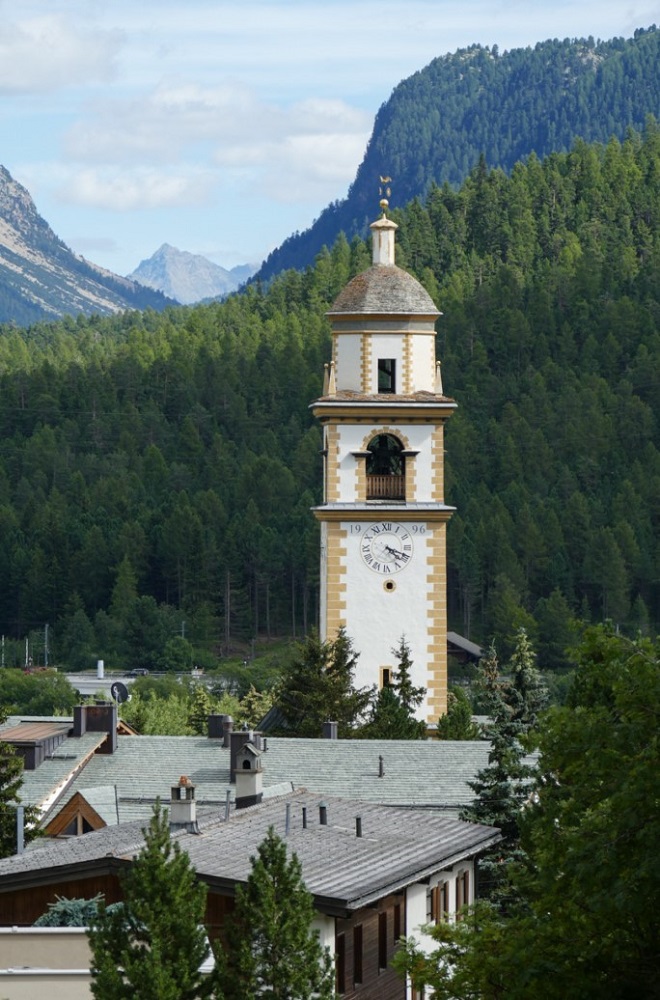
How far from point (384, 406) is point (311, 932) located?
39.2 metres

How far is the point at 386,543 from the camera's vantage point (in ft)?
242

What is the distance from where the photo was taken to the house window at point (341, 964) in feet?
129

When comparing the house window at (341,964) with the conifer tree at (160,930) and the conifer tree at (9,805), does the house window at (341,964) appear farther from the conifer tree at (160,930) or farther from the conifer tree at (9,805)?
the conifer tree at (9,805)

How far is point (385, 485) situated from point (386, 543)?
1564mm

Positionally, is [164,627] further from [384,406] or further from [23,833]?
[23,833]

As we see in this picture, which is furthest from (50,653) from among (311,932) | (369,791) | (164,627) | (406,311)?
(311,932)

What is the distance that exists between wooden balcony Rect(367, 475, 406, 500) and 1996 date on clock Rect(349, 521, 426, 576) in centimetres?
79

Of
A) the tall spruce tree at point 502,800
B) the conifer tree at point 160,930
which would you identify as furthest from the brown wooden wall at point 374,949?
the conifer tree at point 160,930

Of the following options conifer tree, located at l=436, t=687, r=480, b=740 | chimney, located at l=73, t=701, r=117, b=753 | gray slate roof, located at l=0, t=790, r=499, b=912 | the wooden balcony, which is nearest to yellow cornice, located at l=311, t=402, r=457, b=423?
the wooden balcony

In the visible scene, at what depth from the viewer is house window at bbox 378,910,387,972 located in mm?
41938

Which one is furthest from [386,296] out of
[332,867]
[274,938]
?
[274,938]

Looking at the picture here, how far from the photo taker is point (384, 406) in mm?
74375

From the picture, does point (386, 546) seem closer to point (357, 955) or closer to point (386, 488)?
point (386, 488)

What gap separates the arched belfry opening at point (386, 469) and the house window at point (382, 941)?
32.5m
